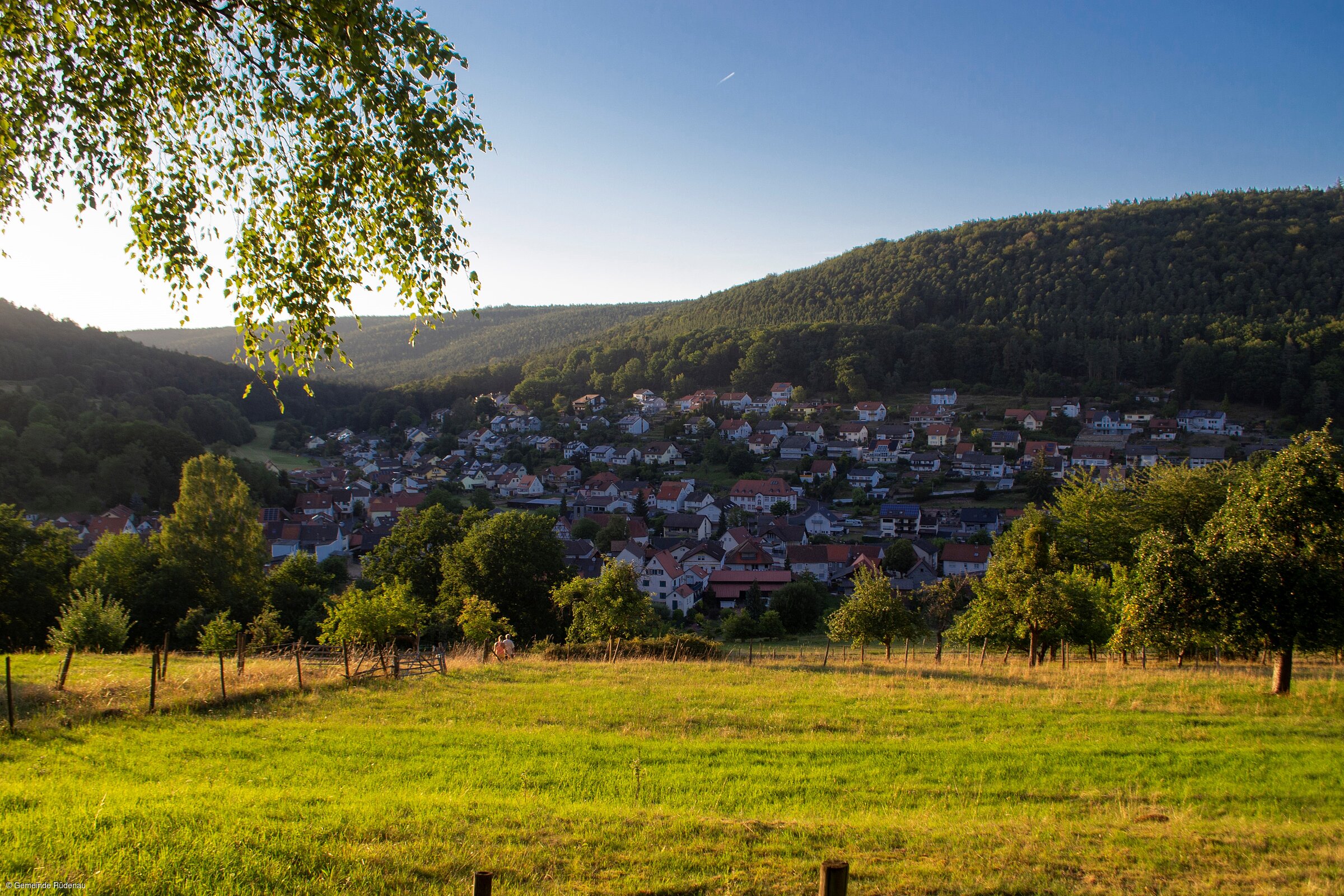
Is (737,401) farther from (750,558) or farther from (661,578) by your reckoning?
(661,578)

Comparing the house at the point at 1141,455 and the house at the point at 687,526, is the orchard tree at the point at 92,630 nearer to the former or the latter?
the house at the point at 687,526

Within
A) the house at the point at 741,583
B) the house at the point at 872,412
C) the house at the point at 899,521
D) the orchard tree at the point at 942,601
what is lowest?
the house at the point at 741,583

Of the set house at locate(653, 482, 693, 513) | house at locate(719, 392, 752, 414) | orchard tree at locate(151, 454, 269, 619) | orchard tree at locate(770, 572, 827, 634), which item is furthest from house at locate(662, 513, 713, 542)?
house at locate(719, 392, 752, 414)

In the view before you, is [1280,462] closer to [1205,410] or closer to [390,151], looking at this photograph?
[390,151]

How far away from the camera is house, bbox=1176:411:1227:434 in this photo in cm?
8569

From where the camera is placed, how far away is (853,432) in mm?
97750

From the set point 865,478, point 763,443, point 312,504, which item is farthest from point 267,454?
point 865,478

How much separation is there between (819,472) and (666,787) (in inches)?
3042

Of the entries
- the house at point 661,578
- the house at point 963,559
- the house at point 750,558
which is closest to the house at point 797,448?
the house at point 750,558

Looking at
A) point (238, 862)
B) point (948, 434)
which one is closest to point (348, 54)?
point (238, 862)

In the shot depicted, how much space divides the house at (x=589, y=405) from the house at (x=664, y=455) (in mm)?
27164

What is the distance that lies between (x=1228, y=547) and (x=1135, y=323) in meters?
129

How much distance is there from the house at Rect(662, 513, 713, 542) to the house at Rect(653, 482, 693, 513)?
5083 mm

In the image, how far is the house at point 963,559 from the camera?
52.2 metres
